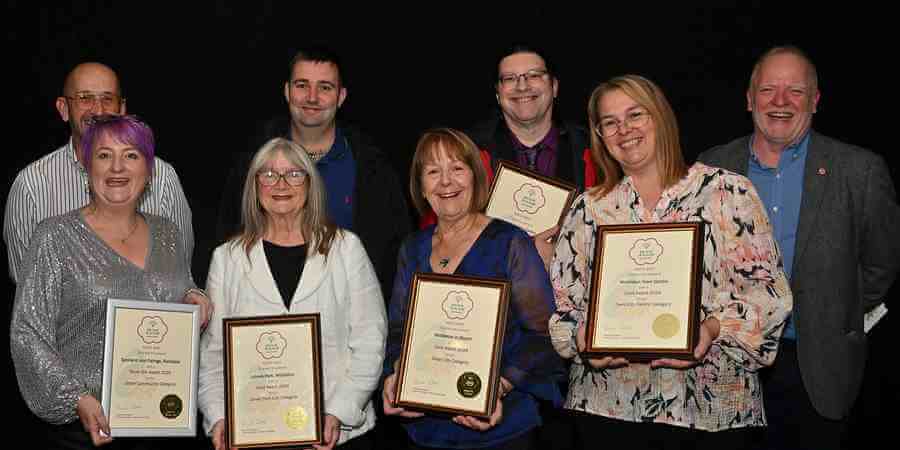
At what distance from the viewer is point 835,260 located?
357 centimetres

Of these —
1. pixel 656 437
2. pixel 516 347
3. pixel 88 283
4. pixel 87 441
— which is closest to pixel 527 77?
pixel 516 347

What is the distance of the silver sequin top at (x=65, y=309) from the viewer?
2.99m

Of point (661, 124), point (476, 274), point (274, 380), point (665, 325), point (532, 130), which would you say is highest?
point (532, 130)

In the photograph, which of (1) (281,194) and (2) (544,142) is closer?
(1) (281,194)

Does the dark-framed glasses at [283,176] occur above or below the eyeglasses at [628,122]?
below

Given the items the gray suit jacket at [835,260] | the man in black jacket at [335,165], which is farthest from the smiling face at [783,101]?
the man in black jacket at [335,165]

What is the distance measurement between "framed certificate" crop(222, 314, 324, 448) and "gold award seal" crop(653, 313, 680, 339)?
1045 mm

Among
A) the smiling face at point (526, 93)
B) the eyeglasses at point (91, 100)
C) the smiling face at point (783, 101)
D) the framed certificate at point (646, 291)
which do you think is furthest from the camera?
the smiling face at point (526, 93)

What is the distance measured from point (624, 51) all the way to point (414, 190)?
2.33 m

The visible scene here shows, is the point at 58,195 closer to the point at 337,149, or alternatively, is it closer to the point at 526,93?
the point at 337,149

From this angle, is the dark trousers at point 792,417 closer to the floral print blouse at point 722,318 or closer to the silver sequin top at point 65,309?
the floral print blouse at point 722,318

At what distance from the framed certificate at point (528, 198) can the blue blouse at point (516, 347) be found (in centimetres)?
62

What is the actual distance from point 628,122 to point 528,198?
906mm

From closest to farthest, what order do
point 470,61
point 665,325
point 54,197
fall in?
point 665,325, point 54,197, point 470,61
